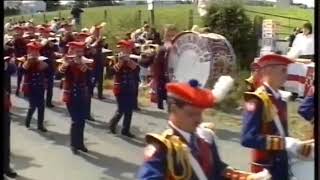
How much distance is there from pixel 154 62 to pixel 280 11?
0.41 m

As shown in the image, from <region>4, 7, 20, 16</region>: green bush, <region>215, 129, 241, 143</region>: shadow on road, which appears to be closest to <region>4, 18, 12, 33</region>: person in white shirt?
<region>4, 7, 20, 16</region>: green bush

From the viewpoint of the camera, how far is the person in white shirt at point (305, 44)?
6.63 ft

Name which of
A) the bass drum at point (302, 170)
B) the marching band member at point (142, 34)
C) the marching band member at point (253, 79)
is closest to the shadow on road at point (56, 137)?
the marching band member at point (142, 34)

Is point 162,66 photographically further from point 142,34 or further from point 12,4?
point 12,4

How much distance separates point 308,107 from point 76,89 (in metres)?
0.69

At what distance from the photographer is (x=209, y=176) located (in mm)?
1887

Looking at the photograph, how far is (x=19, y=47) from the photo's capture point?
1906 mm

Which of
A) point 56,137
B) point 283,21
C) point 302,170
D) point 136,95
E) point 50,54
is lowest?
point 302,170

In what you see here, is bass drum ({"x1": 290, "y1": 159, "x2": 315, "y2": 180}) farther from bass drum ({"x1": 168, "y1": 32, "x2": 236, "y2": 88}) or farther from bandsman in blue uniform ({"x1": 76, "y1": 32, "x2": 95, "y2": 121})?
bandsman in blue uniform ({"x1": 76, "y1": 32, "x2": 95, "y2": 121})

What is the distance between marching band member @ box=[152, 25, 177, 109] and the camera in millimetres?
1980

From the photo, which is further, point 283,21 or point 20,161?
point 283,21

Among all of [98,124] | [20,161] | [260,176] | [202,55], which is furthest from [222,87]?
[20,161]

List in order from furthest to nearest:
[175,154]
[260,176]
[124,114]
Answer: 1. [124,114]
2. [260,176]
3. [175,154]

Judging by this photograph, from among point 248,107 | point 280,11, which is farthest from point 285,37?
point 248,107
